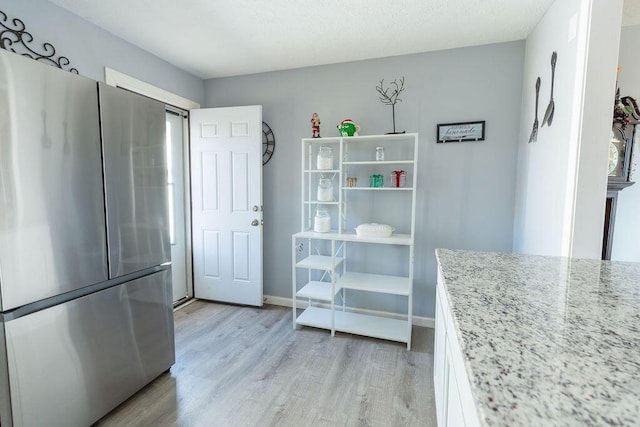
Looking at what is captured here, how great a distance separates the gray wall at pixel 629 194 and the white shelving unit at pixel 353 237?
1.43 m

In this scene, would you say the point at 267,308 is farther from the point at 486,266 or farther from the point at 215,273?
the point at 486,266

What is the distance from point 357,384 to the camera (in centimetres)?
193

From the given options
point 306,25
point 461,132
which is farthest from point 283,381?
point 306,25

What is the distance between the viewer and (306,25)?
7.06 feet

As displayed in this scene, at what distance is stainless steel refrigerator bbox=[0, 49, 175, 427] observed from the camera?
1217 mm

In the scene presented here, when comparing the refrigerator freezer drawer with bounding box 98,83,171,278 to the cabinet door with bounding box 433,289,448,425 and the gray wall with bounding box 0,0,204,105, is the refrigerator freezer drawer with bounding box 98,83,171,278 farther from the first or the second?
the cabinet door with bounding box 433,289,448,425

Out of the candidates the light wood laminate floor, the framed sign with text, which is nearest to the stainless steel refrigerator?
the light wood laminate floor

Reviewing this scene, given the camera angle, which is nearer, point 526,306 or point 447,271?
point 526,306

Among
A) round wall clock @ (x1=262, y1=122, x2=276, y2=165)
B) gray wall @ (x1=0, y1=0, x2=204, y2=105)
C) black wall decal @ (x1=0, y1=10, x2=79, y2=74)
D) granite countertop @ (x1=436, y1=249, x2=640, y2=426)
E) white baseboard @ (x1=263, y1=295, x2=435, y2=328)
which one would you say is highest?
gray wall @ (x1=0, y1=0, x2=204, y2=105)

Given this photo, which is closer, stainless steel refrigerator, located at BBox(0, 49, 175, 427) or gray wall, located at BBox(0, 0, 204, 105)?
stainless steel refrigerator, located at BBox(0, 49, 175, 427)

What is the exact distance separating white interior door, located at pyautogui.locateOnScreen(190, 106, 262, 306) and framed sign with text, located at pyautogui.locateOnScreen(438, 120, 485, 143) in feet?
5.51

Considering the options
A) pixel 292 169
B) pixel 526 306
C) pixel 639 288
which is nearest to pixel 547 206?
pixel 639 288

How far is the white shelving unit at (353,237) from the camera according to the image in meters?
2.53

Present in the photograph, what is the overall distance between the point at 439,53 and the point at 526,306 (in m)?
2.39
